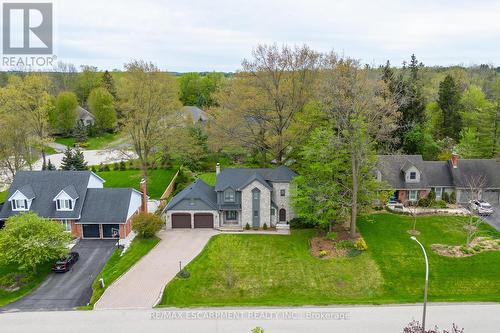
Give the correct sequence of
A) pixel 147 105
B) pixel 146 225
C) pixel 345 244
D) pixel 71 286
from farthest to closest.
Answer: pixel 147 105, pixel 146 225, pixel 345 244, pixel 71 286

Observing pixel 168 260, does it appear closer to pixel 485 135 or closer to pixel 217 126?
pixel 217 126

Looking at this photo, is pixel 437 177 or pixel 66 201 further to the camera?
pixel 437 177

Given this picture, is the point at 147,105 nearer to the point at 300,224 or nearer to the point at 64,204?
the point at 64,204

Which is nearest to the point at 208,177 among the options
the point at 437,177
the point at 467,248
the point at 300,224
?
the point at 300,224

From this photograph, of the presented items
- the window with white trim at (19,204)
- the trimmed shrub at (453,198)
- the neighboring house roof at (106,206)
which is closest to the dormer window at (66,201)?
the neighboring house roof at (106,206)

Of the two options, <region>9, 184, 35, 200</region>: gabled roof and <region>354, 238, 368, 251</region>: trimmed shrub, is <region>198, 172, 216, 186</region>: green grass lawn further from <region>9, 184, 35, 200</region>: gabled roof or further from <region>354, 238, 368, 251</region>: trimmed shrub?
<region>354, 238, 368, 251</region>: trimmed shrub

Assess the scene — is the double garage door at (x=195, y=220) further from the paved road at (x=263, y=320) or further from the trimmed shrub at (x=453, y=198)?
the trimmed shrub at (x=453, y=198)

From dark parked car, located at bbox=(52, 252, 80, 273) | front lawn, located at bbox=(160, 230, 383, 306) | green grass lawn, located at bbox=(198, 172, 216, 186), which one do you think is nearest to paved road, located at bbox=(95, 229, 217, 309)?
front lawn, located at bbox=(160, 230, 383, 306)
